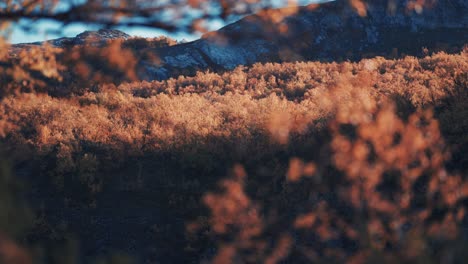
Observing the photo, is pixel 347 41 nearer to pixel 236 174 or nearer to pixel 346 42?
pixel 346 42

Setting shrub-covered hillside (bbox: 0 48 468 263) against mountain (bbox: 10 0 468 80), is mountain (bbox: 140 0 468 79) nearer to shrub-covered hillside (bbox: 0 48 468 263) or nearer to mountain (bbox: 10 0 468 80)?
mountain (bbox: 10 0 468 80)

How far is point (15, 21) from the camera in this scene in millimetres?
4234

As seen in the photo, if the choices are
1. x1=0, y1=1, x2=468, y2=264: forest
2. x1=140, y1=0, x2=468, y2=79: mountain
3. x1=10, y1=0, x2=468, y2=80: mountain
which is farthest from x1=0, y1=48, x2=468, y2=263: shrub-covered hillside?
x1=140, y1=0, x2=468, y2=79: mountain

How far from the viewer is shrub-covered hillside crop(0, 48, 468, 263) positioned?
20.0 feet

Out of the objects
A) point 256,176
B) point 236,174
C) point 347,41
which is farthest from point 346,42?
point 236,174

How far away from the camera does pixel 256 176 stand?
318 inches

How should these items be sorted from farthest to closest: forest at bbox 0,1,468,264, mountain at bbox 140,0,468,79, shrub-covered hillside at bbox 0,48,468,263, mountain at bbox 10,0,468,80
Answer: mountain at bbox 140,0,468,79
mountain at bbox 10,0,468,80
shrub-covered hillside at bbox 0,48,468,263
forest at bbox 0,1,468,264

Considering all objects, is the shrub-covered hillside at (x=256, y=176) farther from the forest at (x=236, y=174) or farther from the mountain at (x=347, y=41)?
the mountain at (x=347, y=41)

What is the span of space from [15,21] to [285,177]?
5091 millimetres

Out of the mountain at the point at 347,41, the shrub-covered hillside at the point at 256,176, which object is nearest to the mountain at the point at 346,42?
the mountain at the point at 347,41

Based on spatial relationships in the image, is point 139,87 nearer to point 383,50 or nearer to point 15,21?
point 15,21

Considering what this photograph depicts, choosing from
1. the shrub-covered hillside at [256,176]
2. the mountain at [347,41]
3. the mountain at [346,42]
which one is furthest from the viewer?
the mountain at [347,41]

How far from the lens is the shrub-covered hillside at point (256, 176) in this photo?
6.10 metres

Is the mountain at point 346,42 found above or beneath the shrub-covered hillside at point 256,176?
above
